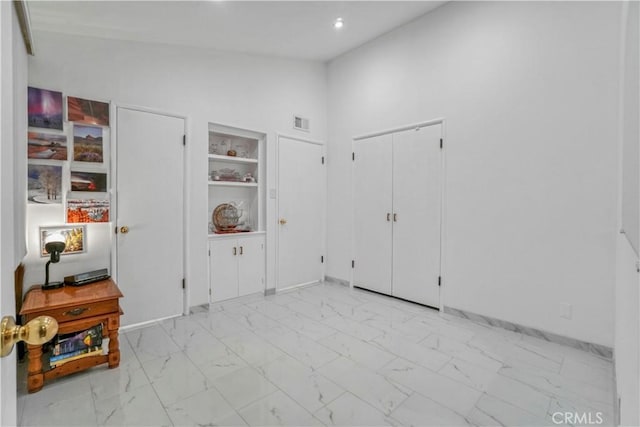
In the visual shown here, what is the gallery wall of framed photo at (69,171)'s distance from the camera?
2424mm

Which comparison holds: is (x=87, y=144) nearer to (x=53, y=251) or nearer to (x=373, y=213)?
(x=53, y=251)

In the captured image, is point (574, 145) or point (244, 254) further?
point (244, 254)

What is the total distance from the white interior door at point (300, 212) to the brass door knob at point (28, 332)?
345 cm

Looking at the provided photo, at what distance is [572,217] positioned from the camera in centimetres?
257

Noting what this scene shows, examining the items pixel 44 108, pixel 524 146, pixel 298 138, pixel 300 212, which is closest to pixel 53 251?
pixel 44 108

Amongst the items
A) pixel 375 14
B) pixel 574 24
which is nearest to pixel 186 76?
pixel 375 14

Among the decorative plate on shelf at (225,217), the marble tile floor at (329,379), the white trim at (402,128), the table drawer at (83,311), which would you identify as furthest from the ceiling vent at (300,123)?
the table drawer at (83,311)

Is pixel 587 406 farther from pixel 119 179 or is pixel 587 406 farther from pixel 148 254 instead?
pixel 119 179

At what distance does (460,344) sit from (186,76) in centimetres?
373

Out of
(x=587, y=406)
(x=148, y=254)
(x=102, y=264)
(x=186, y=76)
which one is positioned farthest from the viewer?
(x=186, y=76)

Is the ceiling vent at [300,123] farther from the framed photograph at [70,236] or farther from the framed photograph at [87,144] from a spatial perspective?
the framed photograph at [70,236]

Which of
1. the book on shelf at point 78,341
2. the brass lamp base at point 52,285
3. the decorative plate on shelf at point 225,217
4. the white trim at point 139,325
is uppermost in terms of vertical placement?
the decorative plate on shelf at point 225,217

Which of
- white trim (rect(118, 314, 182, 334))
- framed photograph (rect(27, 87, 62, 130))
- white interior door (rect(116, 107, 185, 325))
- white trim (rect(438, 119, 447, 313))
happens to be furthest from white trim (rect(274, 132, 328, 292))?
framed photograph (rect(27, 87, 62, 130))

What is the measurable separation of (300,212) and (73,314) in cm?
272
